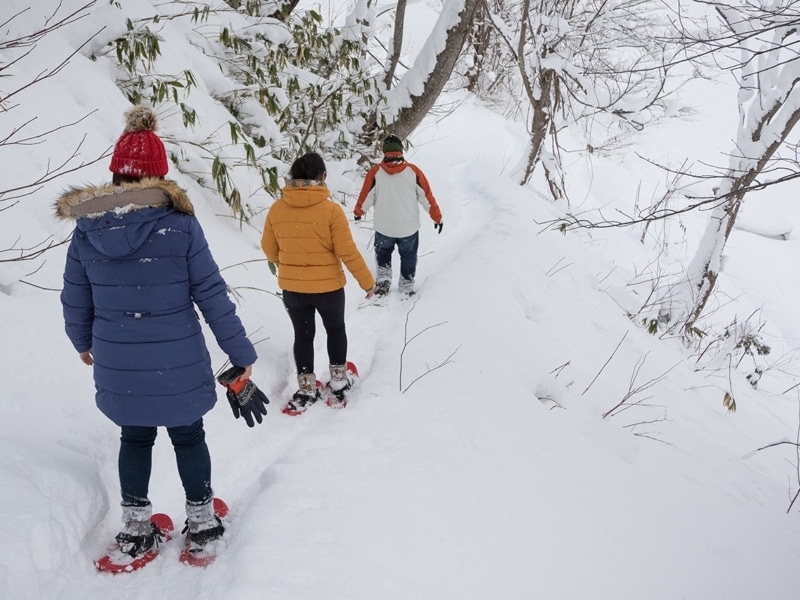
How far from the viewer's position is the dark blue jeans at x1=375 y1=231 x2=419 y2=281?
494cm

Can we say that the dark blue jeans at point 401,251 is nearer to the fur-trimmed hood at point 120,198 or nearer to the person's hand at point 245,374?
the person's hand at point 245,374

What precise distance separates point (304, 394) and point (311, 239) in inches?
38.7

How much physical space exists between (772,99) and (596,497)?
6.38 m

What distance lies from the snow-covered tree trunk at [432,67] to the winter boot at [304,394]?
448 centimetres

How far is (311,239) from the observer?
3.03 metres

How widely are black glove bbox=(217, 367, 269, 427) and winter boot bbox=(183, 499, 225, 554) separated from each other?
1.30ft

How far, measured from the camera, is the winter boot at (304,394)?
309cm

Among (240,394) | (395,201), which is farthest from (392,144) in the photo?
(240,394)

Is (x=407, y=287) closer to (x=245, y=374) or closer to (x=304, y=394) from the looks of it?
(x=304, y=394)

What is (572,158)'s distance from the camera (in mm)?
19641

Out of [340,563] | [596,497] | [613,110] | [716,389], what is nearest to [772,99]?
[613,110]

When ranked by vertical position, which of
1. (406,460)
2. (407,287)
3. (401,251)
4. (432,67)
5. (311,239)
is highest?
(432,67)

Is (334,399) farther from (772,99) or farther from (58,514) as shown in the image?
(772,99)

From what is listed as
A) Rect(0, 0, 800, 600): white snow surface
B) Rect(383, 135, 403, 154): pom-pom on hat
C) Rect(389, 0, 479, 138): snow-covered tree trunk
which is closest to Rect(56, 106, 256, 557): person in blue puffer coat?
Rect(0, 0, 800, 600): white snow surface
